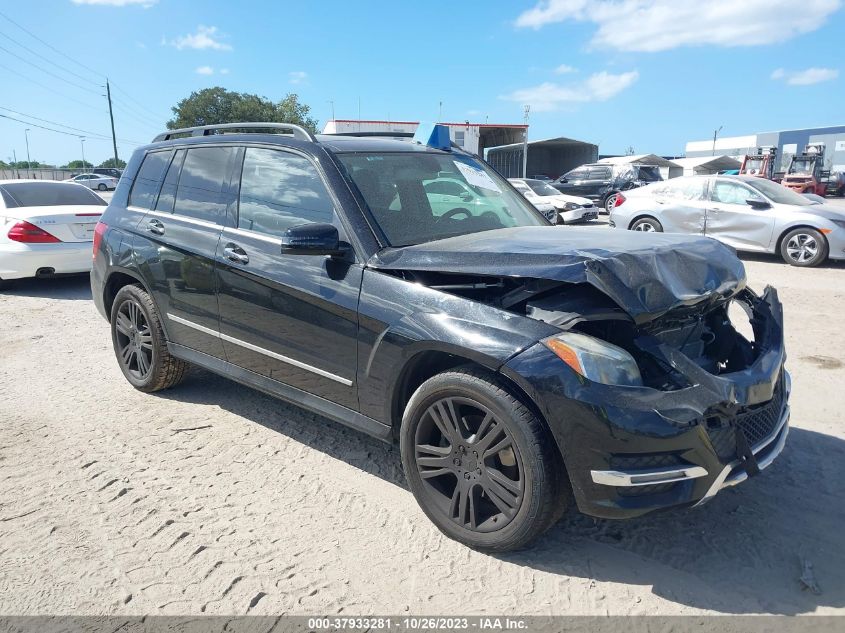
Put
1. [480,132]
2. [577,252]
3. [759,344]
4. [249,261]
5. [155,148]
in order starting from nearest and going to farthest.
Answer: [577,252] → [759,344] → [249,261] → [155,148] → [480,132]

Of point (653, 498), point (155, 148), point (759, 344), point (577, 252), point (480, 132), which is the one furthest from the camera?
point (480, 132)

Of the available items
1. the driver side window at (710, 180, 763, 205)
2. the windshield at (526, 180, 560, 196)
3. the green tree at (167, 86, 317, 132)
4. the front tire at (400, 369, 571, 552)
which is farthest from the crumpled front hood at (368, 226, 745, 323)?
the green tree at (167, 86, 317, 132)

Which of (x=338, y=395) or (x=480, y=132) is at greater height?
(x=480, y=132)

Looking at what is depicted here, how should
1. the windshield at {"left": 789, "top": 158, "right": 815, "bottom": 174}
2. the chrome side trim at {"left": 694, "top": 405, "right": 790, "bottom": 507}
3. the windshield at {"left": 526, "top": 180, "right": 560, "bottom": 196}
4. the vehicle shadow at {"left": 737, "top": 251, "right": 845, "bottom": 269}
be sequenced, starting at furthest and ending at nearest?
1. the windshield at {"left": 789, "top": 158, "right": 815, "bottom": 174}
2. the windshield at {"left": 526, "top": 180, "right": 560, "bottom": 196}
3. the vehicle shadow at {"left": 737, "top": 251, "right": 845, "bottom": 269}
4. the chrome side trim at {"left": 694, "top": 405, "right": 790, "bottom": 507}

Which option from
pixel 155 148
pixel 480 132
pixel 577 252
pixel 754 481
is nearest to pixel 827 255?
pixel 754 481

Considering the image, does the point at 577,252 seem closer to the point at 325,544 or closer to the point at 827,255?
the point at 325,544

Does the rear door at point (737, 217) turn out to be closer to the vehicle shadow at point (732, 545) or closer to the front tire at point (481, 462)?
the vehicle shadow at point (732, 545)

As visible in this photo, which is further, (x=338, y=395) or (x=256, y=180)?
(x=256, y=180)

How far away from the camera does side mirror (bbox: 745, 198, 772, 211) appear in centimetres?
1084

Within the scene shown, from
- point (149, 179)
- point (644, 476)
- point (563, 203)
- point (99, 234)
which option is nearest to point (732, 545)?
point (644, 476)

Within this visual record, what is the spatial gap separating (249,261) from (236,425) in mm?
1209

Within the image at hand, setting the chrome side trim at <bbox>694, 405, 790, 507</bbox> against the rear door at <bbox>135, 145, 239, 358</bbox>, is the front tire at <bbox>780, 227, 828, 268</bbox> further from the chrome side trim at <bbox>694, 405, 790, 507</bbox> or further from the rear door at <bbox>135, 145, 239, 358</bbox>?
the rear door at <bbox>135, 145, 239, 358</bbox>

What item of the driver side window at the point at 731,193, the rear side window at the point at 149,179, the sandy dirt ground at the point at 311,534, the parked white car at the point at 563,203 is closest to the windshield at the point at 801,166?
the parked white car at the point at 563,203

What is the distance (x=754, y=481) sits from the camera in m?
3.42
